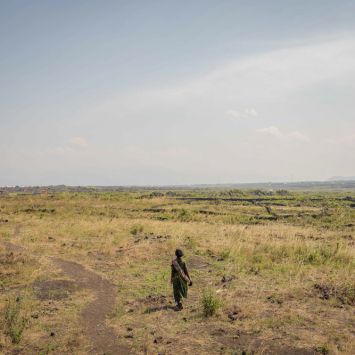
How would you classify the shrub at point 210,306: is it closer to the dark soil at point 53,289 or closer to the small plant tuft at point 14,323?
the small plant tuft at point 14,323

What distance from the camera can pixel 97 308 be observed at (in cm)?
884

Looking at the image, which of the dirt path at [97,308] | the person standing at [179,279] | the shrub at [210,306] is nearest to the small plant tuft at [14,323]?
the dirt path at [97,308]

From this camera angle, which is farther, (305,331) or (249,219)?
(249,219)

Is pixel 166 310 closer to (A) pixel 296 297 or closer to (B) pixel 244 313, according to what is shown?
(B) pixel 244 313

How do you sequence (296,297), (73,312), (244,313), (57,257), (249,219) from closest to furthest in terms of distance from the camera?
(244,313) → (73,312) → (296,297) → (57,257) → (249,219)

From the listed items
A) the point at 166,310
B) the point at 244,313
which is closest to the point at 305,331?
the point at 244,313

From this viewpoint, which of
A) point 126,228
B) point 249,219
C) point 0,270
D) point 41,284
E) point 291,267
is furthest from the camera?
point 249,219

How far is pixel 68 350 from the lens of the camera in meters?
6.23

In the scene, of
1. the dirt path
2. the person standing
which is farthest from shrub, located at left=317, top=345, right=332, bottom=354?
the dirt path

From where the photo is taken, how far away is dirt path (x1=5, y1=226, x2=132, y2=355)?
21.1ft

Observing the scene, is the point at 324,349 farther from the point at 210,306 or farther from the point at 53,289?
the point at 53,289

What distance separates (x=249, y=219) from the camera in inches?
1266

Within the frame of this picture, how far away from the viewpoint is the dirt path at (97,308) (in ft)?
21.1

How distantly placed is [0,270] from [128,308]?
689 centimetres
